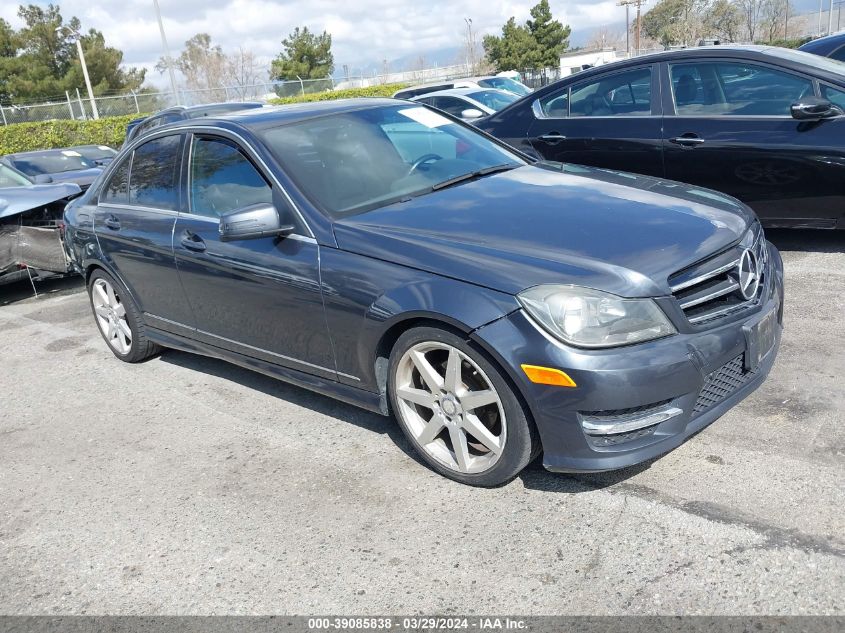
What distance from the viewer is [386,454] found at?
3.76m

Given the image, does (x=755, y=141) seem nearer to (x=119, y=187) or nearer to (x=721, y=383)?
(x=721, y=383)

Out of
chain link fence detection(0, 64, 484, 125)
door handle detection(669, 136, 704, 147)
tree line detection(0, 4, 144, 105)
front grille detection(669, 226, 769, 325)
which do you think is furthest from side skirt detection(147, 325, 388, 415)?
tree line detection(0, 4, 144, 105)

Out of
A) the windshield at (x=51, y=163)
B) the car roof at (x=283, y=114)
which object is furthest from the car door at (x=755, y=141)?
the windshield at (x=51, y=163)

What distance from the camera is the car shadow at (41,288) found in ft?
27.2

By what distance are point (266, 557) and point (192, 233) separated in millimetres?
2004

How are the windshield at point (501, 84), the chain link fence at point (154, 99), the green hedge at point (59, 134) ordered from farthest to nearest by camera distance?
the chain link fence at point (154, 99) < the green hedge at point (59, 134) < the windshield at point (501, 84)

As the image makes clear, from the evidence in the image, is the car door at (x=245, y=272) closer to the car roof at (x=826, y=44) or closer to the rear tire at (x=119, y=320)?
the rear tire at (x=119, y=320)

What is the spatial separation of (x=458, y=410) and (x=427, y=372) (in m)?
0.20

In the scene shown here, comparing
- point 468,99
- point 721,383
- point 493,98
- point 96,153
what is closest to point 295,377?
point 721,383

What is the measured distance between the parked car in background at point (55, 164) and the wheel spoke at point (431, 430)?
965cm

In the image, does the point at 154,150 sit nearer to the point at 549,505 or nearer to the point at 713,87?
the point at 549,505

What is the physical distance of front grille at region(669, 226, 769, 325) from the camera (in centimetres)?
302

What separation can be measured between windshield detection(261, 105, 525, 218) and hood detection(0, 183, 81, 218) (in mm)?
4543

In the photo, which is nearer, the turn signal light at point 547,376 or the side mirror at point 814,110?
the turn signal light at point 547,376
